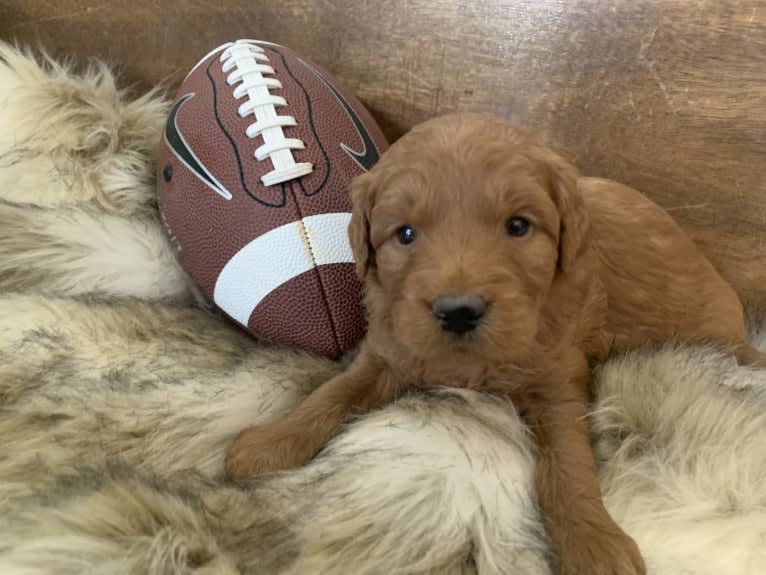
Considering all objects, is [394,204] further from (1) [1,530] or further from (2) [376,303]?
(1) [1,530]

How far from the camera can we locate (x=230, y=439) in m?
1.37

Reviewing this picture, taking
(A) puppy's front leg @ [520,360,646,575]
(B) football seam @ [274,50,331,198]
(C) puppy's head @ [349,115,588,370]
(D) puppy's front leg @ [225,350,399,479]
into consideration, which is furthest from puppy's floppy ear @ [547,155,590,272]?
(B) football seam @ [274,50,331,198]

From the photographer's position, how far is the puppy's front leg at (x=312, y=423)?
50.8 inches

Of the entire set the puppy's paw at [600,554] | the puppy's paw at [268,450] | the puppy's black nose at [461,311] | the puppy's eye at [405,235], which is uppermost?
the puppy's eye at [405,235]

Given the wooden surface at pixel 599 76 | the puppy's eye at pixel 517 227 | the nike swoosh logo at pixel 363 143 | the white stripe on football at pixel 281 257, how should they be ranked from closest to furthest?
the puppy's eye at pixel 517 227 → the white stripe on football at pixel 281 257 → the nike swoosh logo at pixel 363 143 → the wooden surface at pixel 599 76

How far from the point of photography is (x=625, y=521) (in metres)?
1.22

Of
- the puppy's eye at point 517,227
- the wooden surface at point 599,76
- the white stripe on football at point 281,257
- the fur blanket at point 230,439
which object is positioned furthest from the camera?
the wooden surface at point 599,76

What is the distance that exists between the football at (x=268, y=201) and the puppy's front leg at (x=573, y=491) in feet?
1.49

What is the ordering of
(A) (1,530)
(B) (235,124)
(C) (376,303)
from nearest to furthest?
1. (A) (1,530)
2. (C) (376,303)
3. (B) (235,124)

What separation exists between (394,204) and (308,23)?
112 cm

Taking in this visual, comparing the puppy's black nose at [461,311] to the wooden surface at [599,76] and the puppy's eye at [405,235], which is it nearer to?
the puppy's eye at [405,235]

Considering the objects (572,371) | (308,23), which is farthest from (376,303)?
(308,23)

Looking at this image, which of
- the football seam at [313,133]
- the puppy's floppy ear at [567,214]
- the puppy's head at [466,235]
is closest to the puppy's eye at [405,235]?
the puppy's head at [466,235]

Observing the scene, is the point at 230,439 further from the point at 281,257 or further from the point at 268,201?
the point at 268,201
